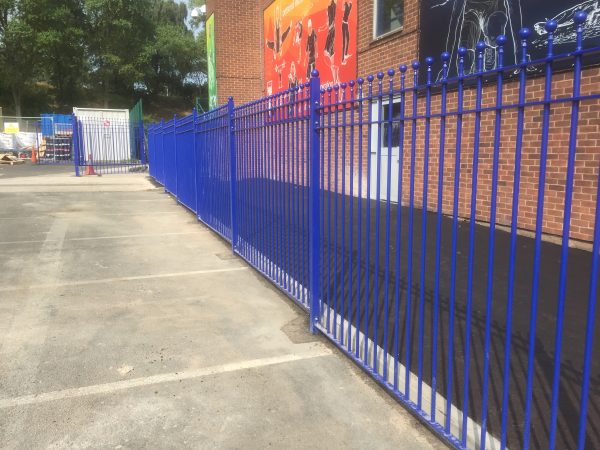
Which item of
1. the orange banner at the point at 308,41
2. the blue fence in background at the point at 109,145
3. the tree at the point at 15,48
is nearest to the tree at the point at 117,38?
the tree at the point at 15,48

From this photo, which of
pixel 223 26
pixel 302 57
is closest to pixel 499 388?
pixel 302 57

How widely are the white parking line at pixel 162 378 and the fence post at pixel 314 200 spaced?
399 millimetres

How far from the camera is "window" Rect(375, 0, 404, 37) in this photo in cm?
959

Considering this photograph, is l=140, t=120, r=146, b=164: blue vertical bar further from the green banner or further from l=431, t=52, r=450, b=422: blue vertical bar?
l=431, t=52, r=450, b=422: blue vertical bar

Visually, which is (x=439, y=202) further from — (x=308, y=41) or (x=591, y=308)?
(x=308, y=41)

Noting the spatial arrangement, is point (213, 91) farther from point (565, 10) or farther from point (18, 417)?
point (18, 417)

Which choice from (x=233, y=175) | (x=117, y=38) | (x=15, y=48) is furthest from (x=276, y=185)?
(x=117, y=38)

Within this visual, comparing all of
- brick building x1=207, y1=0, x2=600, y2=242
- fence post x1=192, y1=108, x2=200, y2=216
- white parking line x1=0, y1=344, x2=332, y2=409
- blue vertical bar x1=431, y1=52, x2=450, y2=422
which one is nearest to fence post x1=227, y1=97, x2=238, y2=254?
fence post x1=192, y1=108, x2=200, y2=216

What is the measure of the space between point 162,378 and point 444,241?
4646 mm

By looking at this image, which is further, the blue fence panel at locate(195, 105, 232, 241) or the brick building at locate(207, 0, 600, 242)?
the blue fence panel at locate(195, 105, 232, 241)

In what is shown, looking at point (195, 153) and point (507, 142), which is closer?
point (507, 142)

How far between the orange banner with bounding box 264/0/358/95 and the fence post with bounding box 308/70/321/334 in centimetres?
783

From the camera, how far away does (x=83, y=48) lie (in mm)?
42938

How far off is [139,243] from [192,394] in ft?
15.9
